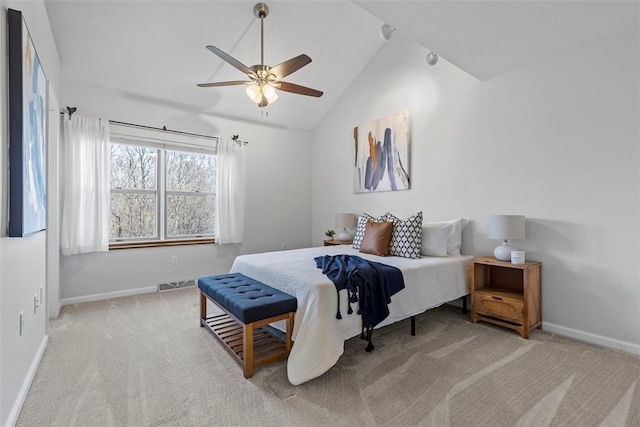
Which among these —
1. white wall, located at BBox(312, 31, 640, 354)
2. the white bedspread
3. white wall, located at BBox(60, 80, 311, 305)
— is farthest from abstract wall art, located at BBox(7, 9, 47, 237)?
white wall, located at BBox(312, 31, 640, 354)

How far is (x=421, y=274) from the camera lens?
278cm

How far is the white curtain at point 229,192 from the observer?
462 cm

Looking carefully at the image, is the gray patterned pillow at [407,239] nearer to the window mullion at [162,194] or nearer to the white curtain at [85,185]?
the window mullion at [162,194]

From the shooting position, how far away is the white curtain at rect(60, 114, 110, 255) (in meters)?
3.52

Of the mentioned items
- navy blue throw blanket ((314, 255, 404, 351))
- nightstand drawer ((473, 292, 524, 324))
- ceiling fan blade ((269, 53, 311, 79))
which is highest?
ceiling fan blade ((269, 53, 311, 79))

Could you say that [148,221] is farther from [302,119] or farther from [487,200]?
[487,200]

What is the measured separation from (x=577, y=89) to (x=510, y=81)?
584mm

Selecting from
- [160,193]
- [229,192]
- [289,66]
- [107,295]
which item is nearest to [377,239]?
[289,66]

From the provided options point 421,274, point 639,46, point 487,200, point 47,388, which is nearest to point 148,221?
point 47,388

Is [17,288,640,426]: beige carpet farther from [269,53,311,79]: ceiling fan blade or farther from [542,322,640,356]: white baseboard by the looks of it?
[269,53,311,79]: ceiling fan blade

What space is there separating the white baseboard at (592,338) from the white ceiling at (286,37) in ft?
8.17

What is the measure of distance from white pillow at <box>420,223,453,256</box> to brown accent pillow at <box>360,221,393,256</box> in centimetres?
39

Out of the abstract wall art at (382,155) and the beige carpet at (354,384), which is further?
the abstract wall art at (382,155)

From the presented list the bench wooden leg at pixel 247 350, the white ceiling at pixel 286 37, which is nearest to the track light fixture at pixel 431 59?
the white ceiling at pixel 286 37
